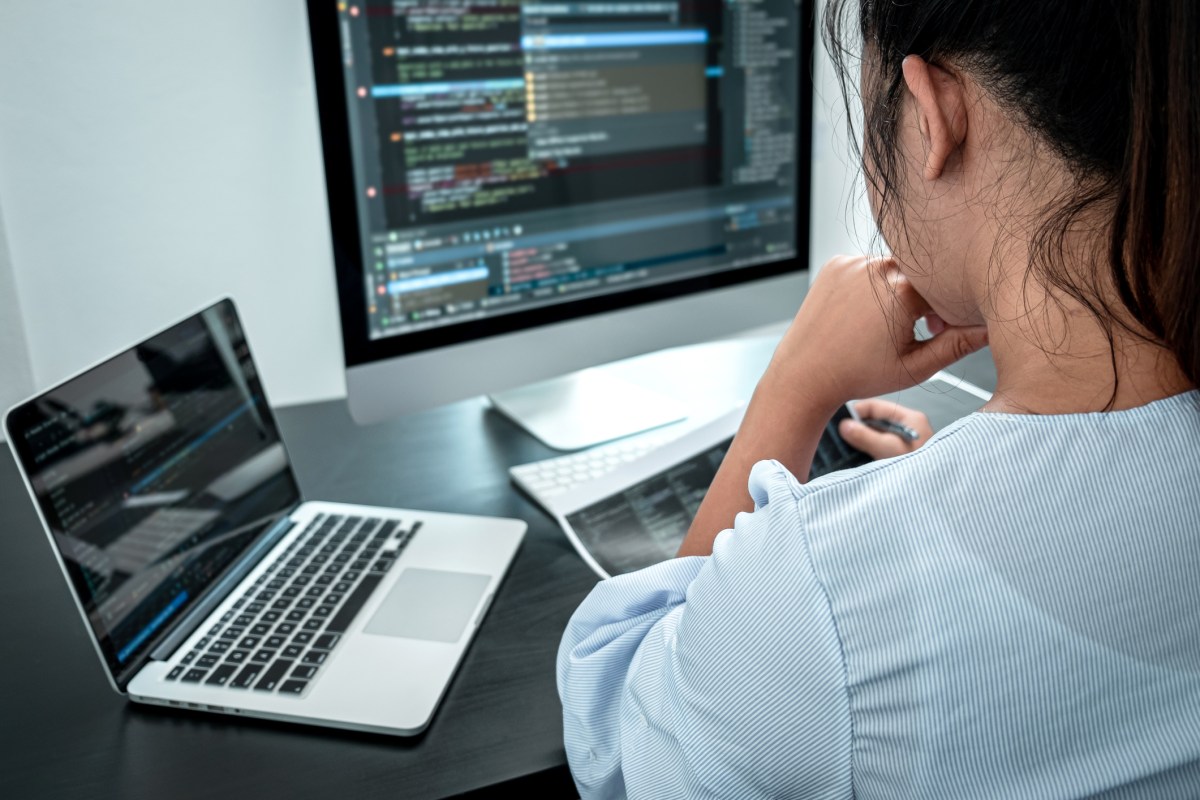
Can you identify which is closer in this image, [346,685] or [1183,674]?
[1183,674]

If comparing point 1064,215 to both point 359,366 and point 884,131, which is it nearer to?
point 884,131

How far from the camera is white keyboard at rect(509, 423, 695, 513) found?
35.3 inches

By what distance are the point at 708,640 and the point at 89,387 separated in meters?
0.45

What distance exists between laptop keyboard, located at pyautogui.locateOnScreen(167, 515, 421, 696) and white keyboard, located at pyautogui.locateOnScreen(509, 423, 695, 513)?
0.41 ft

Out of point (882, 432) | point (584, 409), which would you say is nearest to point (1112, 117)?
point (882, 432)

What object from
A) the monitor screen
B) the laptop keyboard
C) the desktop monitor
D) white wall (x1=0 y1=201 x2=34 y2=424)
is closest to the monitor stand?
the desktop monitor

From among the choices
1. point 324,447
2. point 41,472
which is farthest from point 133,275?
point 41,472

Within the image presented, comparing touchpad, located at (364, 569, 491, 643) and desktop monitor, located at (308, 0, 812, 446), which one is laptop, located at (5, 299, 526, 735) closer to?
touchpad, located at (364, 569, 491, 643)

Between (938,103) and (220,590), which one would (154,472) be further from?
(938,103)

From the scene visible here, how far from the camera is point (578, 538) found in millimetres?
796

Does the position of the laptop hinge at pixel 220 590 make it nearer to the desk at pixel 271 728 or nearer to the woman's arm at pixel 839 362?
the desk at pixel 271 728

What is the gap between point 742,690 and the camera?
1.53ft

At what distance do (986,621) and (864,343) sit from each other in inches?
11.9

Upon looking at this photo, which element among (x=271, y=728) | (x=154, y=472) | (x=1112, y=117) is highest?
(x=1112, y=117)
